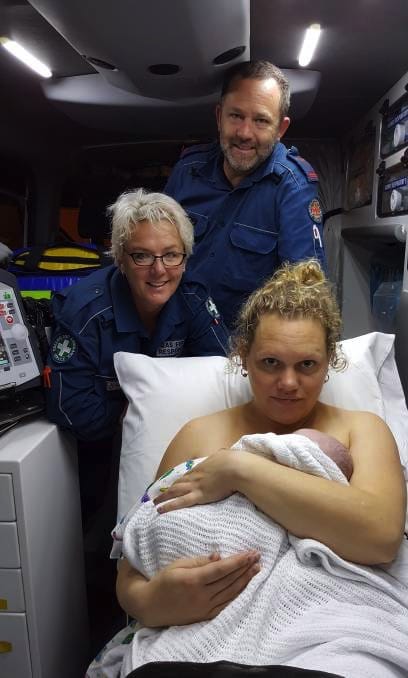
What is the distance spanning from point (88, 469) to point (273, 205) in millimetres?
1354

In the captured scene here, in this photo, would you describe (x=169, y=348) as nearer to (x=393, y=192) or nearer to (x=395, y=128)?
(x=393, y=192)

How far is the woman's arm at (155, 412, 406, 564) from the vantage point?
3.63 feet

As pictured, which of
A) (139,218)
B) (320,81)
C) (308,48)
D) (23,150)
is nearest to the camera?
(139,218)

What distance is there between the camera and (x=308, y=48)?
2.60 meters

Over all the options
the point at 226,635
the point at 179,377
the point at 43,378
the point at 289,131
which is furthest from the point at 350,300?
the point at 226,635

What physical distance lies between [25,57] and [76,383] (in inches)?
74.9

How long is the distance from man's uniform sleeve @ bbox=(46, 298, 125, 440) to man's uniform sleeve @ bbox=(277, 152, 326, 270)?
868 millimetres

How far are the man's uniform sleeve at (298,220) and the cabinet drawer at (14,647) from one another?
1.57 meters

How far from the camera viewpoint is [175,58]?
2.36m

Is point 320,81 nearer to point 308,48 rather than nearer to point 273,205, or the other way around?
point 308,48

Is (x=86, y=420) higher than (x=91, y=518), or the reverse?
(x=86, y=420)


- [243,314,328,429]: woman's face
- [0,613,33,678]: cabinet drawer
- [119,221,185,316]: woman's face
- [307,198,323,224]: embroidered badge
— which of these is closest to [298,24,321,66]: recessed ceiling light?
[307,198,323,224]: embroidered badge

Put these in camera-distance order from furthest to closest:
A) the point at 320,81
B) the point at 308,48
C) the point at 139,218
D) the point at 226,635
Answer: the point at 320,81 < the point at 308,48 < the point at 139,218 < the point at 226,635

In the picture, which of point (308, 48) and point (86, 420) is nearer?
point (86, 420)
